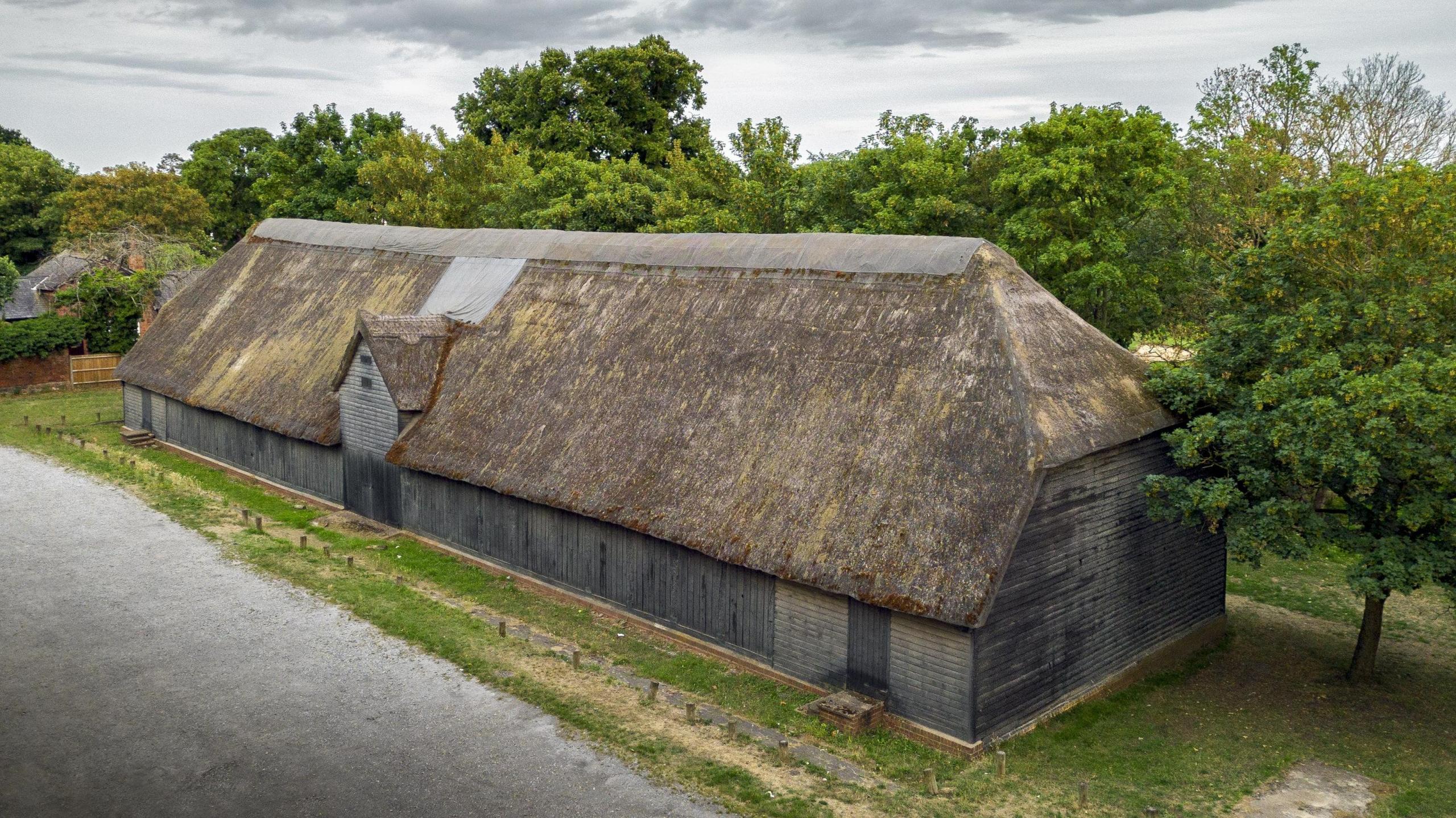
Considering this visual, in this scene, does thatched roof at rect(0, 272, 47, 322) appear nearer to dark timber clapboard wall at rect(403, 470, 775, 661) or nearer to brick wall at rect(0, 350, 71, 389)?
brick wall at rect(0, 350, 71, 389)

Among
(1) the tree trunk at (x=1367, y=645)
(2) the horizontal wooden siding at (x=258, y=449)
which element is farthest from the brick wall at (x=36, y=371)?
(1) the tree trunk at (x=1367, y=645)

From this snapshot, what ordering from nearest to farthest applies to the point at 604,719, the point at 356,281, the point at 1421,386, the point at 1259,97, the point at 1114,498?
the point at 1421,386, the point at 604,719, the point at 1114,498, the point at 356,281, the point at 1259,97

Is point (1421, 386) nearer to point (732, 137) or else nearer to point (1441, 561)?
point (1441, 561)

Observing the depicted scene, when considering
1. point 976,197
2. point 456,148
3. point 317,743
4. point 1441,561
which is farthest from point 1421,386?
point 456,148

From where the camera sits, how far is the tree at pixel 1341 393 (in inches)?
672

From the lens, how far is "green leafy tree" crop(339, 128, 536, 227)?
5144 centimetres

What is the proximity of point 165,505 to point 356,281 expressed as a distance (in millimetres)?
8725

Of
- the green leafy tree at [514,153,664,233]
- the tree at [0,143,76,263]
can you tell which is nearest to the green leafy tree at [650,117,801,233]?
the green leafy tree at [514,153,664,233]

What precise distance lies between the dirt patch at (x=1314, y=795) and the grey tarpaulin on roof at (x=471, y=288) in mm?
20998

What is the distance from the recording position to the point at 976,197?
3566 cm

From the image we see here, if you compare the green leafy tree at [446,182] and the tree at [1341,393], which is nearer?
the tree at [1341,393]

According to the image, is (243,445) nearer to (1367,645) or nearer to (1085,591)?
(1085,591)

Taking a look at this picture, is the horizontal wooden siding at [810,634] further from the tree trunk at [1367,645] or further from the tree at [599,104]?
the tree at [599,104]

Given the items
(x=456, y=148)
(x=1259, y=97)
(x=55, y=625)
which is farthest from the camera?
(x=456, y=148)
